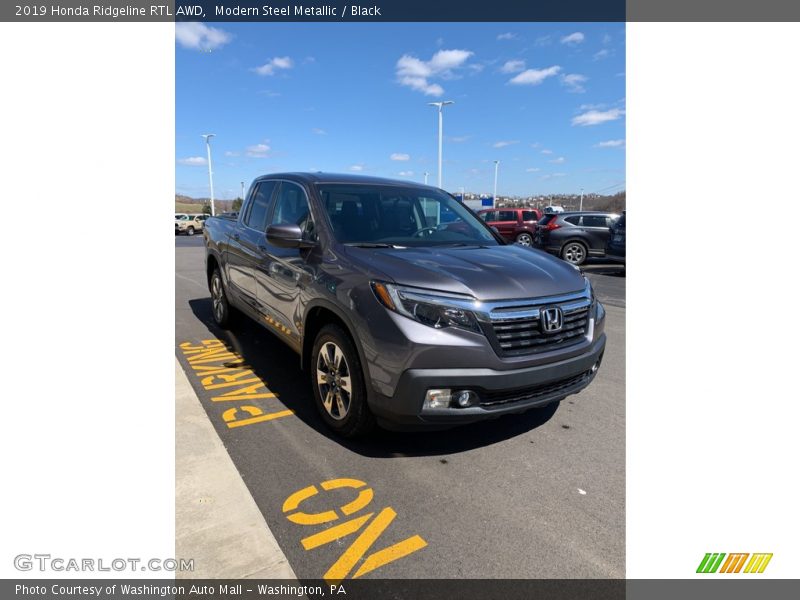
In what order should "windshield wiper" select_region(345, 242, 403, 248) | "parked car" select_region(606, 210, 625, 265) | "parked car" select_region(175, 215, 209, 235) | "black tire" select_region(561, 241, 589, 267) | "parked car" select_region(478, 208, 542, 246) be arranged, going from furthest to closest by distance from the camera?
"parked car" select_region(175, 215, 209, 235) < "parked car" select_region(478, 208, 542, 246) < "black tire" select_region(561, 241, 589, 267) < "parked car" select_region(606, 210, 625, 265) < "windshield wiper" select_region(345, 242, 403, 248)

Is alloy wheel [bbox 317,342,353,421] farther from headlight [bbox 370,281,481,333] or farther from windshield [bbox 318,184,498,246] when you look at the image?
windshield [bbox 318,184,498,246]

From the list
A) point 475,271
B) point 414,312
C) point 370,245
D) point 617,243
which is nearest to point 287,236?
point 370,245

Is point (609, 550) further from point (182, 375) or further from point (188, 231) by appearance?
point (188, 231)

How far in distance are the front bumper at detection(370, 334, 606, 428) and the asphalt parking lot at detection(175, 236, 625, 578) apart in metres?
0.41

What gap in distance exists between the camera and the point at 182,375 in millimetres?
4168

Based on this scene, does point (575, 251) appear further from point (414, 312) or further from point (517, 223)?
point (414, 312)

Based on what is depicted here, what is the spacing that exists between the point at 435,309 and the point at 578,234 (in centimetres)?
1298

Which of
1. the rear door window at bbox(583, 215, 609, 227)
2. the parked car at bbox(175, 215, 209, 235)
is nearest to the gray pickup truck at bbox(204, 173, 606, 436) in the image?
the rear door window at bbox(583, 215, 609, 227)

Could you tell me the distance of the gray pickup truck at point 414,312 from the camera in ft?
7.88

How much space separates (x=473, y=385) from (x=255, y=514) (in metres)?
1.29

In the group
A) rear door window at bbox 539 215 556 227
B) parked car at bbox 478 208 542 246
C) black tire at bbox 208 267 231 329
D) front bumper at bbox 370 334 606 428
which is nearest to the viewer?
front bumper at bbox 370 334 606 428

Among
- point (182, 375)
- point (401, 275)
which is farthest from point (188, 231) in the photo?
point (401, 275)

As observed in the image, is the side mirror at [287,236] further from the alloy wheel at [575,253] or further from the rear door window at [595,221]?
the rear door window at [595,221]
